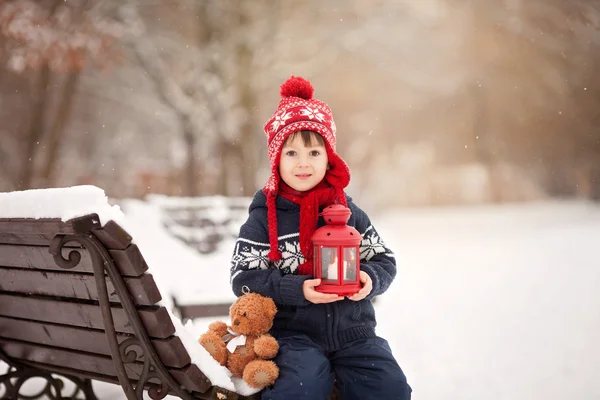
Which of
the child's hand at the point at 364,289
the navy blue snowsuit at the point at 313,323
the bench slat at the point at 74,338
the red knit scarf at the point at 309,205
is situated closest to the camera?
the bench slat at the point at 74,338

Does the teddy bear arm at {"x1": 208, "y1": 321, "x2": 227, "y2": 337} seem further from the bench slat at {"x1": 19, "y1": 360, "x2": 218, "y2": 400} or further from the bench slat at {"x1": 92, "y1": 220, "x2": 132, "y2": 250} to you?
the bench slat at {"x1": 92, "y1": 220, "x2": 132, "y2": 250}

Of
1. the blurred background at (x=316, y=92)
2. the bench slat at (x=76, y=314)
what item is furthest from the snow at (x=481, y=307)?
the blurred background at (x=316, y=92)

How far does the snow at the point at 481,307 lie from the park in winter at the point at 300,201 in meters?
0.04

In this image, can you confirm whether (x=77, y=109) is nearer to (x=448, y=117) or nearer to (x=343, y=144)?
(x=343, y=144)

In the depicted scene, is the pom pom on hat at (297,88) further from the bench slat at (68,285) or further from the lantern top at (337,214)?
the bench slat at (68,285)

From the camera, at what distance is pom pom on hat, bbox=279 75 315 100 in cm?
294

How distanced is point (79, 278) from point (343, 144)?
A: 844 inches

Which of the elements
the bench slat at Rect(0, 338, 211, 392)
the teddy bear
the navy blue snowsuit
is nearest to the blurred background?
the bench slat at Rect(0, 338, 211, 392)

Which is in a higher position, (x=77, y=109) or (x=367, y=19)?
(x=367, y=19)

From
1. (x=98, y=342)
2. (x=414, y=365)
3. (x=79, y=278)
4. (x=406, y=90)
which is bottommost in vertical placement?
(x=414, y=365)

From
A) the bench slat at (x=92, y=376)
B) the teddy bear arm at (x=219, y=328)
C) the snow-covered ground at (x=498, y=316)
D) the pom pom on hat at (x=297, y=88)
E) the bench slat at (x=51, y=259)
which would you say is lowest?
the snow-covered ground at (x=498, y=316)

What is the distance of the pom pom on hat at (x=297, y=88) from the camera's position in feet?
9.65

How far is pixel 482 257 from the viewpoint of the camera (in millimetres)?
10844

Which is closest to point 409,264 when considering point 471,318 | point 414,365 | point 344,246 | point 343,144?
point 471,318
